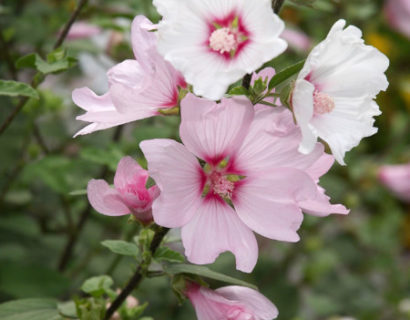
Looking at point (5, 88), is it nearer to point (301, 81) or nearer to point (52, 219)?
point (301, 81)

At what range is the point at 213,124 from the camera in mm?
628

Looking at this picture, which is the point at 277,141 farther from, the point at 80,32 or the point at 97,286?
the point at 80,32

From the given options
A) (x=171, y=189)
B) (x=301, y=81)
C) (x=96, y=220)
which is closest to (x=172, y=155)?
(x=171, y=189)

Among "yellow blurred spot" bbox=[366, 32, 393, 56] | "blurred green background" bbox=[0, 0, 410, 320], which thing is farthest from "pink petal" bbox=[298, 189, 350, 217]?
"yellow blurred spot" bbox=[366, 32, 393, 56]

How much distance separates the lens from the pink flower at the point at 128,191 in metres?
0.67

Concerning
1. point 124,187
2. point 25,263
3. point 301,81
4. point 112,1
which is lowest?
point 25,263

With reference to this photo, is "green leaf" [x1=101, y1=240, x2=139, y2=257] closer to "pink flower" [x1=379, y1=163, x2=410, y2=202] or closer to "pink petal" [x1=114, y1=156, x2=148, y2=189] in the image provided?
"pink petal" [x1=114, y1=156, x2=148, y2=189]

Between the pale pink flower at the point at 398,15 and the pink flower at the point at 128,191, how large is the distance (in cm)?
164

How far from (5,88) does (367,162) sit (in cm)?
131

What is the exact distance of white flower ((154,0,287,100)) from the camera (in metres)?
0.58

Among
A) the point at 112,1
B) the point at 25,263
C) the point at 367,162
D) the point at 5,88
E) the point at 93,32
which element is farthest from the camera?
the point at 367,162

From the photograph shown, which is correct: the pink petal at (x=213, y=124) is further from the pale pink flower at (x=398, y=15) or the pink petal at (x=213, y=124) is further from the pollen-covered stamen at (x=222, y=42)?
the pale pink flower at (x=398, y=15)

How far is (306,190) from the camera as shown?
2.05 ft

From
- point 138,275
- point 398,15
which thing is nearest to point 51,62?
point 138,275
